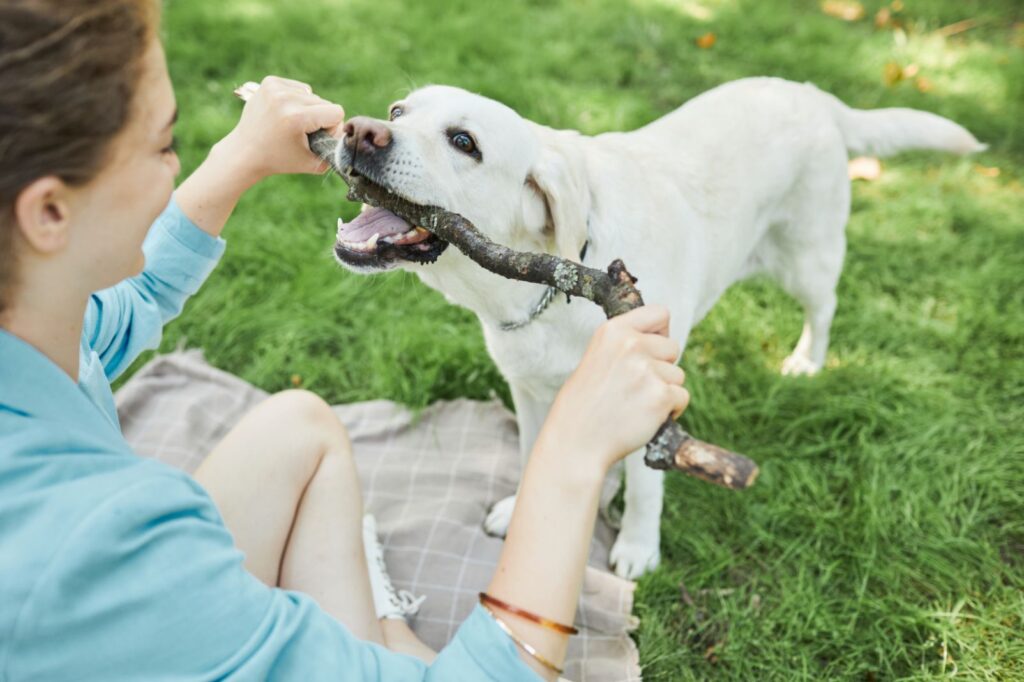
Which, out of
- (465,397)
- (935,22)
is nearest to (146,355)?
(465,397)

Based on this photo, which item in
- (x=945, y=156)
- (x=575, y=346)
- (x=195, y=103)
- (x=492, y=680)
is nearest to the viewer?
(x=492, y=680)

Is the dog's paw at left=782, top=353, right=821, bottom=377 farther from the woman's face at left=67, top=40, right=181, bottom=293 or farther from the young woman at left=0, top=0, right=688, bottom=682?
the woman's face at left=67, top=40, right=181, bottom=293

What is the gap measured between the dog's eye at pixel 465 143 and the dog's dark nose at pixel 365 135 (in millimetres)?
212

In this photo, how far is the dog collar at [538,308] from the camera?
205 cm

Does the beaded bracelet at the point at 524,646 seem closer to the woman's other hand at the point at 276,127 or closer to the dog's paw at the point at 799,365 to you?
the woman's other hand at the point at 276,127

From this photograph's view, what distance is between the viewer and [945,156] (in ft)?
14.1

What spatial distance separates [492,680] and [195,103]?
14.4 feet

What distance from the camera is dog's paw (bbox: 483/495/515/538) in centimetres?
259

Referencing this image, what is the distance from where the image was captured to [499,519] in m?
2.60

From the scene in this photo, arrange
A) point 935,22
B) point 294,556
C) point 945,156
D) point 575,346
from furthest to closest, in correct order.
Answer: point 935,22
point 945,156
point 575,346
point 294,556

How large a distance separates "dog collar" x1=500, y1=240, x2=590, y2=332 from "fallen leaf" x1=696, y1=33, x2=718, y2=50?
12.1 feet

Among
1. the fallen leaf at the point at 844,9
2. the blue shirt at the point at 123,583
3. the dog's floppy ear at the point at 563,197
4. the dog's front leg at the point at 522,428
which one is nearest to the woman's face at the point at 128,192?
the blue shirt at the point at 123,583

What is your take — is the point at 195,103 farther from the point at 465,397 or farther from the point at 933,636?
the point at 933,636

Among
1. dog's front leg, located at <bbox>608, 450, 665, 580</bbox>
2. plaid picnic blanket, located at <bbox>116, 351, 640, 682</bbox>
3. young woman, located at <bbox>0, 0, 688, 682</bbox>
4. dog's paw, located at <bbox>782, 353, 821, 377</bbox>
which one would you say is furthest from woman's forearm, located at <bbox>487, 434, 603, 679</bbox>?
dog's paw, located at <bbox>782, 353, 821, 377</bbox>
